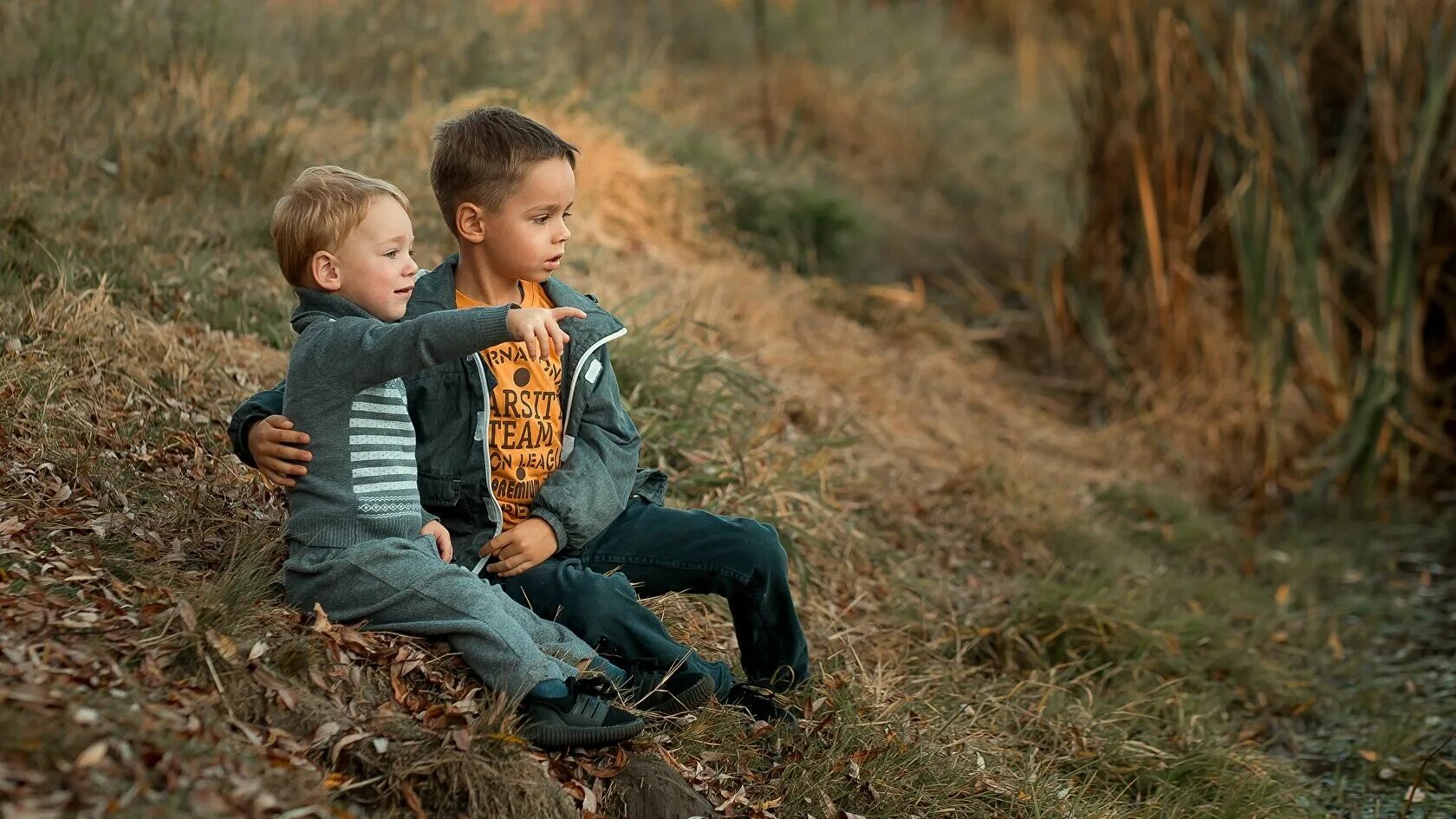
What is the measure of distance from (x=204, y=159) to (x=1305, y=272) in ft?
15.7

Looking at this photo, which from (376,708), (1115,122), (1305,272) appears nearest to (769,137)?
(1115,122)

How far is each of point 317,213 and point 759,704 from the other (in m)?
1.45

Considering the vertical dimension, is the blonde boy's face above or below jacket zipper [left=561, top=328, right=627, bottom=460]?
above

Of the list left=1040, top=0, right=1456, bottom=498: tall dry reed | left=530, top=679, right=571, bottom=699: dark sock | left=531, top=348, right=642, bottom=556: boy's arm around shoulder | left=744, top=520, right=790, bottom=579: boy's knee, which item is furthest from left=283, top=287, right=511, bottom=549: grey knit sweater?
left=1040, top=0, right=1456, bottom=498: tall dry reed

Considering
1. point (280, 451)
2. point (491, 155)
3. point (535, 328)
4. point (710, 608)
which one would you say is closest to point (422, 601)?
point (280, 451)

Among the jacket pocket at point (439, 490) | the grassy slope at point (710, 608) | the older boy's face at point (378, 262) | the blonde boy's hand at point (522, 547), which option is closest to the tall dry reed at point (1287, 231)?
the grassy slope at point (710, 608)

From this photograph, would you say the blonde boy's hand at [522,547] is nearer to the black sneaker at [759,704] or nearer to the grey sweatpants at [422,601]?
the grey sweatpants at [422,601]

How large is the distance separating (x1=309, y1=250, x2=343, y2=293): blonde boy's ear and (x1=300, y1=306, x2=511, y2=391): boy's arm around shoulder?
10cm

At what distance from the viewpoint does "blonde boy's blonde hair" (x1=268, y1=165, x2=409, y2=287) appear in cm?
300

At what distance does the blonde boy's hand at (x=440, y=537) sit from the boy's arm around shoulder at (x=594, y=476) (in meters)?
0.20

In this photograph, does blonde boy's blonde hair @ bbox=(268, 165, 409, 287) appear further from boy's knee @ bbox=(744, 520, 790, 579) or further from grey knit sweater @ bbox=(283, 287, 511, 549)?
boy's knee @ bbox=(744, 520, 790, 579)

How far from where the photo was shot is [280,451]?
2.99 meters

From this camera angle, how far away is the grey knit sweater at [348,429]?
2936mm

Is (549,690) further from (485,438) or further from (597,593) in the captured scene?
(485,438)
